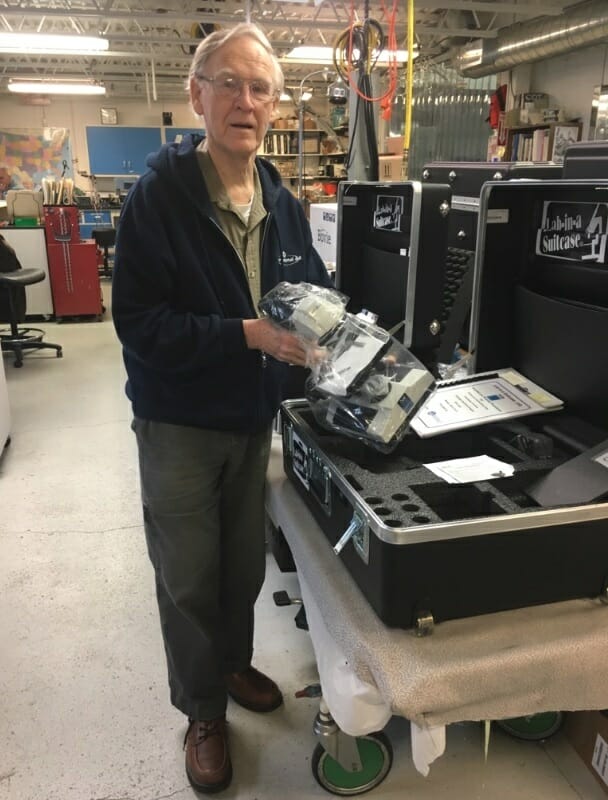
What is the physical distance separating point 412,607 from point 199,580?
0.62 metres

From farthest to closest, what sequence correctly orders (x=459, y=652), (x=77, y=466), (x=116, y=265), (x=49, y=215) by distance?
(x=49, y=215) → (x=77, y=466) → (x=116, y=265) → (x=459, y=652)

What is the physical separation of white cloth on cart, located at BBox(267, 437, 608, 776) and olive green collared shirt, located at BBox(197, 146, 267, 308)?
0.66 m

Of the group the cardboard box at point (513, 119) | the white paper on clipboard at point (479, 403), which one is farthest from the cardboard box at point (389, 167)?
the cardboard box at point (513, 119)

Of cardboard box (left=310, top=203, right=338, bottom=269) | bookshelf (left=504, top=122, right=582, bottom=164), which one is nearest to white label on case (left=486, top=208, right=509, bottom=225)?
cardboard box (left=310, top=203, right=338, bottom=269)

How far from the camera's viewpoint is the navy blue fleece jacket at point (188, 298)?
1.10m

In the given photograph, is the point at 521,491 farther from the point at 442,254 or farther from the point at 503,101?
the point at 503,101

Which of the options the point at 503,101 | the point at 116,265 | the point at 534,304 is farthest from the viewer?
the point at 503,101

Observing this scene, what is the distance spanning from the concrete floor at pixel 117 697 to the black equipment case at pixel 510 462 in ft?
2.44

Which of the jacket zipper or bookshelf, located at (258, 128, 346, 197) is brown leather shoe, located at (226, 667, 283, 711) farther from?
bookshelf, located at (258, 128, 346, 197)

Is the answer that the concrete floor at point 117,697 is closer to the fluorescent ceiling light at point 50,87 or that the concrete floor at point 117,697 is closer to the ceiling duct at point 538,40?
the ceiling duct at point 538,40

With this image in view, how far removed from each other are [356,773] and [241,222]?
47.7 inches

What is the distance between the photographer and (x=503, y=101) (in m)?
7.07

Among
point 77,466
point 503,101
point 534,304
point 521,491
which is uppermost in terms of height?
point 503,101

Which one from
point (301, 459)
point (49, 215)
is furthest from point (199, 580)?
point (49, 215)
